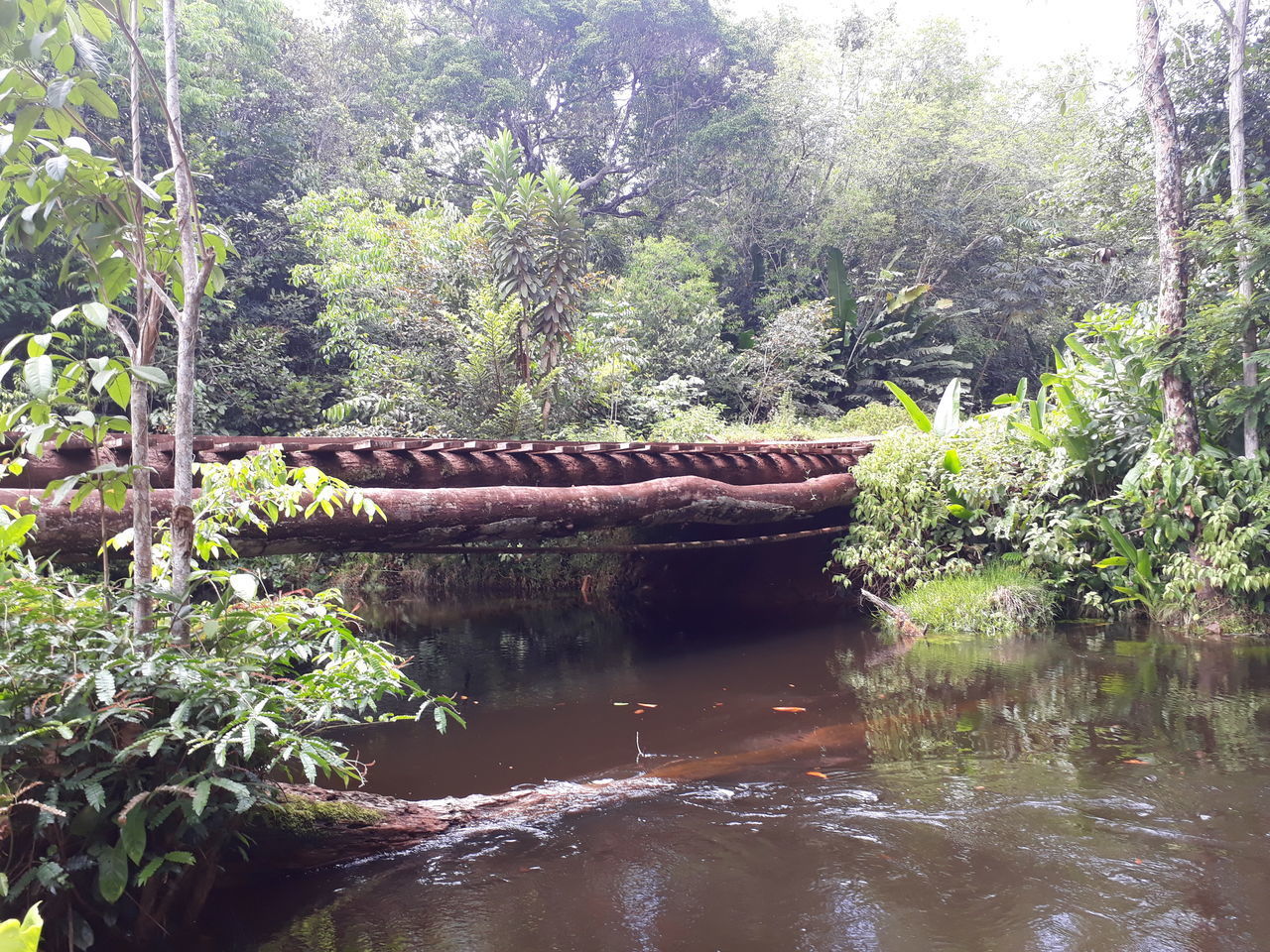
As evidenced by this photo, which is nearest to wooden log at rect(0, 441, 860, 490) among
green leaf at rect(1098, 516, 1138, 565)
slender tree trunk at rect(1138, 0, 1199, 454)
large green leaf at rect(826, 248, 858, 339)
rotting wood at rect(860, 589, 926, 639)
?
rotting wood at rect(860, 589, 926, 639)

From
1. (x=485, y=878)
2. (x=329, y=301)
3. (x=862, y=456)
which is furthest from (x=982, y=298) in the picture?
(x=485, y=878)

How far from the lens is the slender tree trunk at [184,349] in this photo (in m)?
2.33

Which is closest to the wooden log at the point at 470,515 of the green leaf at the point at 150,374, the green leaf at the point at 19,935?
the green leaf at the point at 150,374

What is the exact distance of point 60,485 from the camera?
2070 mm

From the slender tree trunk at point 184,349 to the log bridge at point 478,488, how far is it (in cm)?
82

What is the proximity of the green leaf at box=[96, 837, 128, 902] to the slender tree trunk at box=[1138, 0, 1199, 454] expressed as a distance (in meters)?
7.66

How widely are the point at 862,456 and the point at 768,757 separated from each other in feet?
17.2

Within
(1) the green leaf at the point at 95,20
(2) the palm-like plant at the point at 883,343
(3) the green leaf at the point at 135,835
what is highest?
(2) the palm-like plant at the point at 883,343

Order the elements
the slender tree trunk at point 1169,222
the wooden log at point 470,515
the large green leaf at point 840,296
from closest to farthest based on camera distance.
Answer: the wooden log at point 470,515
the slender tree trunk at point 1169,222
the large green leaf at point 840,296

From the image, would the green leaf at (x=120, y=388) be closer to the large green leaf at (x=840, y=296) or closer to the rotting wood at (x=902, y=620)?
the rotting wood at (x=902, y=620)

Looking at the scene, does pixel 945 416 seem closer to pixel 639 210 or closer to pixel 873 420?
pixel 873 420

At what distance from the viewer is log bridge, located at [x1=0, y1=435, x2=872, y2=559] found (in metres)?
4.19

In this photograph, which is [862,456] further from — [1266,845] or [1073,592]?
[1266,845]

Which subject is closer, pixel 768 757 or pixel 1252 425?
pixel 768 757
